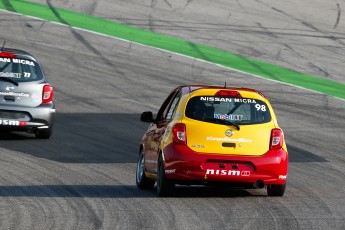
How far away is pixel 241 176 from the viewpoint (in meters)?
13.2

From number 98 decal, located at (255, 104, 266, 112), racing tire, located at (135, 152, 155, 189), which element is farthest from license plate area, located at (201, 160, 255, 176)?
racing tire, located at (135, 152, 155, 189)

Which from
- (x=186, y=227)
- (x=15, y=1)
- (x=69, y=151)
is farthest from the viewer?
(x=15, y=1)

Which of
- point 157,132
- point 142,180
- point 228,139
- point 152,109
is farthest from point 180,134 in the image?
point 152,109

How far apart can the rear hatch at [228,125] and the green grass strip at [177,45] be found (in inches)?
560

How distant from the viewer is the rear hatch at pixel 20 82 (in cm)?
1939

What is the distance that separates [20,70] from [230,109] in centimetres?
690

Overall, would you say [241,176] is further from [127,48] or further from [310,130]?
[127,48]

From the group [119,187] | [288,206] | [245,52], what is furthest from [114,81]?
[288,206]

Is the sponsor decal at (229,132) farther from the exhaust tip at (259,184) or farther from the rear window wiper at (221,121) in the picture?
the exhaust tip at (259,184)

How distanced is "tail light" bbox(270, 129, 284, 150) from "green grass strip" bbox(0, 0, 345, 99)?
47.2ft

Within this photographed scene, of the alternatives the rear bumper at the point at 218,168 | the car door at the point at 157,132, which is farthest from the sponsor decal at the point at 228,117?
the car door at the point at 157,132

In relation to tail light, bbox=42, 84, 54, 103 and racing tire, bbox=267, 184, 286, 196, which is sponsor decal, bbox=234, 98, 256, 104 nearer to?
racing tire, bbox=267, 184, 286, 196

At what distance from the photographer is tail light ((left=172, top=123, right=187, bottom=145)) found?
13.4 metres

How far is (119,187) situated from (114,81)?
13.5 metres
